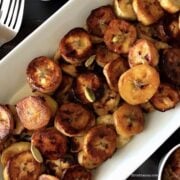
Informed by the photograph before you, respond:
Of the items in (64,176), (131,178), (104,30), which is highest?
(104,30)

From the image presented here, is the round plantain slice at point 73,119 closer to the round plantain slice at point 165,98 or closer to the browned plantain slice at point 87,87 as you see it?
the browned plantain slice at point 87,87

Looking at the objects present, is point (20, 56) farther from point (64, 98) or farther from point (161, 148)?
point (161, 148)

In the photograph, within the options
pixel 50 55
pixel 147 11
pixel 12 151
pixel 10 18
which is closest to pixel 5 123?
pixel 12 151

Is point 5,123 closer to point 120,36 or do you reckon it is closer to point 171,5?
point 120,36

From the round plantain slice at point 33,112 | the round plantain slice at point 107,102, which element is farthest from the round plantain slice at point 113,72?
the round plantain slice at point 33,112

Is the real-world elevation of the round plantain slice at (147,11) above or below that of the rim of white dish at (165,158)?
above

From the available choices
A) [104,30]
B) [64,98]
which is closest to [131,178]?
[64,98]

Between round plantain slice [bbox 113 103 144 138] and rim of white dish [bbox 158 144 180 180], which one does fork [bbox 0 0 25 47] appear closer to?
round plantain slice [bbox 113 103 144 138]
